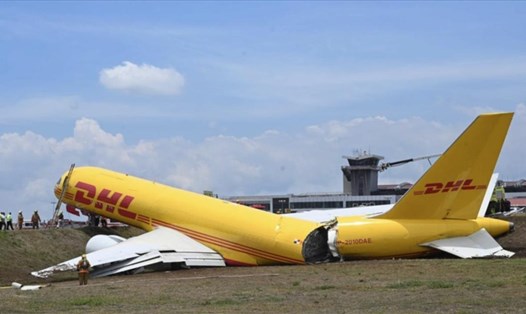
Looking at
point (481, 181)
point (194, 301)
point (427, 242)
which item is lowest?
point (194, 301)

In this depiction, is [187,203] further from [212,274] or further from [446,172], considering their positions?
[446,172]

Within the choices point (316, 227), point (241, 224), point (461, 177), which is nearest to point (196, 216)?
point (241, 224)

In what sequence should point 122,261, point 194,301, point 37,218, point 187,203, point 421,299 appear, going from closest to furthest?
point 421,299
point 194,301
point 122,261
point 187,203
point 37,218

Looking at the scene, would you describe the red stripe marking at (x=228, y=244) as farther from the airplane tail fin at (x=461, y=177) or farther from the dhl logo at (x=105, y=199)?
the airplane tail fin at (x=461, y=177)

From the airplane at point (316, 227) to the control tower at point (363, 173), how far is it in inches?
3648

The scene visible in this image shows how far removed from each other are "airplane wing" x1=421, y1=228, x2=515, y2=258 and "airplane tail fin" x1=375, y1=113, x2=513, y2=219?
2.87 ft

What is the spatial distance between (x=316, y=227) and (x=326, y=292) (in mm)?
12656

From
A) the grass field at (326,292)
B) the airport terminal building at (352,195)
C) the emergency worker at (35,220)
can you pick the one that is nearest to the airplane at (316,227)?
the grass field at (326,292)

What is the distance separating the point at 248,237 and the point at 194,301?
1523 cm

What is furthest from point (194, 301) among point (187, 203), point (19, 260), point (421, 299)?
point (19, 260)

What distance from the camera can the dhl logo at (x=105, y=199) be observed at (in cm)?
4284

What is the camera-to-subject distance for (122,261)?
35688mm

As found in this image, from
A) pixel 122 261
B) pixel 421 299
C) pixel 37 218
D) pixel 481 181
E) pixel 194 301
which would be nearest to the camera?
pixel 421 299

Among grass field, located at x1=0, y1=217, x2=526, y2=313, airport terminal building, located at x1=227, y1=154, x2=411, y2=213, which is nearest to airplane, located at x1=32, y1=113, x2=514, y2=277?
grass field, located at x1=0, y1=217, x2=526, y2=313
